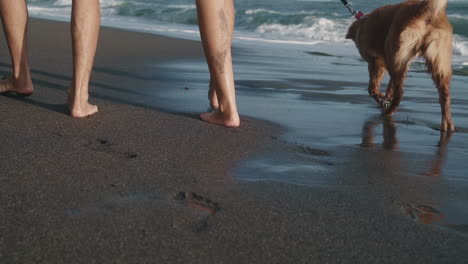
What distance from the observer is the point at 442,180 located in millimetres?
2039

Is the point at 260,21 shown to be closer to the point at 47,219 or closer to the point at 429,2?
the point at 429,2

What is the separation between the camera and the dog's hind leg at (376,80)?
405cm

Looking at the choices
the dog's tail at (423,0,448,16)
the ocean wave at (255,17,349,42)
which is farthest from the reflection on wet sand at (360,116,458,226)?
Answer: the ocean wave at (255,17,349,42)

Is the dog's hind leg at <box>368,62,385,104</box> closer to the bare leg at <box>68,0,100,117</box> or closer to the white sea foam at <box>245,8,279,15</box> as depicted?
the bare leg at <box>68,0,100,117</box>

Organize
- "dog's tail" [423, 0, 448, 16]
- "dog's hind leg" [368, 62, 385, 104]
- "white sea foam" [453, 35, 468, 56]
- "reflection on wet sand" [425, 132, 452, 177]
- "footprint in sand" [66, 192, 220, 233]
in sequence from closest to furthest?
"footprint in sand" [66, 192, 220, 233], "reflection on wet sand" [425, 132, 452, 177], "dog's tail" [423, 0, 448, 16], "dog's hind leg" [368, 62, 385, 104], "white sea foam" [453, 35, 468, 56]

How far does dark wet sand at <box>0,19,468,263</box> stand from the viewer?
1.29 m

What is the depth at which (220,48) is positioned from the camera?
2.69m

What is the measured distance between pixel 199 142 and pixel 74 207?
0.97m

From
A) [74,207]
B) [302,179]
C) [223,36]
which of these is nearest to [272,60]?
[223,36]

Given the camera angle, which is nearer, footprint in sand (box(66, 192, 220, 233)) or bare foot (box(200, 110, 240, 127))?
footprint in sand (box(66, 192, 220, 233))

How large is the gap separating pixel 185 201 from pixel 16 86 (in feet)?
6.07

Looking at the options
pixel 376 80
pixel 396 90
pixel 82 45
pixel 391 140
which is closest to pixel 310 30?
pixel 376 80

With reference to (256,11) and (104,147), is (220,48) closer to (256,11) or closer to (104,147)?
(104,147)

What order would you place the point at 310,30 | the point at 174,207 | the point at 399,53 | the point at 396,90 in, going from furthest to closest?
the point at 310,30
the point at 396,90
the point at 399,53
the point at 174,207
